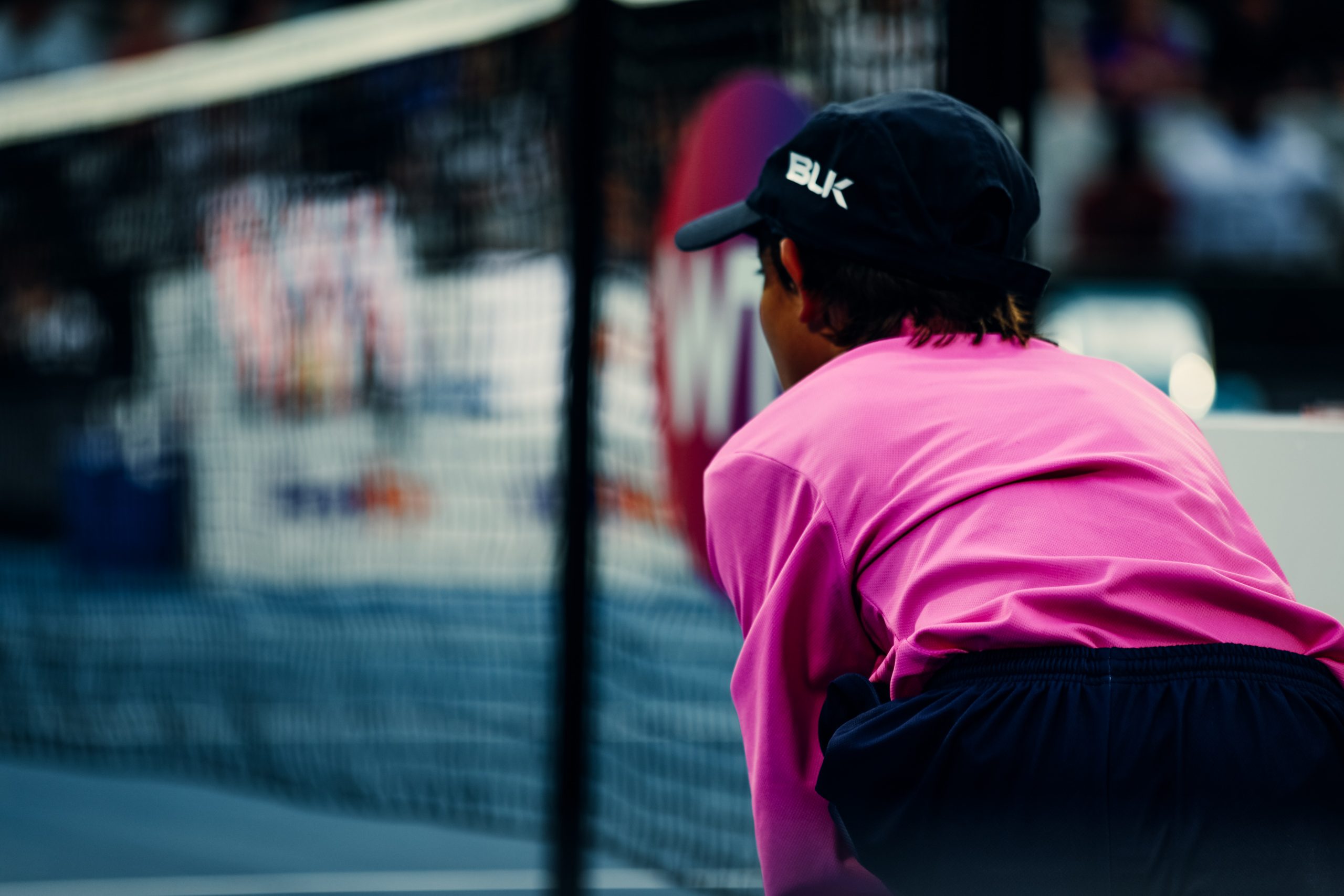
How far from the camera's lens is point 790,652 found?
1.30 m

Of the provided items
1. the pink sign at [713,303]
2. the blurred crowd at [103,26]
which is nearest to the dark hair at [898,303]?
the pink sign at [713,303]

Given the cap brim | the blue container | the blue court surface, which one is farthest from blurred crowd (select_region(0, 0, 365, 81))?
the cap brim

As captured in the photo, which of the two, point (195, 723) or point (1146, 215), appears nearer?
point (195, 723)

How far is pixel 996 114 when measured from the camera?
2.10m

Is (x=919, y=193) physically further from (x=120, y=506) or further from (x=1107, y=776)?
(x=120, y=506)

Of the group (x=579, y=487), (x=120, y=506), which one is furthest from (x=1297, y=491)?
(x=120, y=506)

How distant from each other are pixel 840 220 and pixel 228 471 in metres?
4.70

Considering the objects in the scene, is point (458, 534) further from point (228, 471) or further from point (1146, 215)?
point (1146, 215)

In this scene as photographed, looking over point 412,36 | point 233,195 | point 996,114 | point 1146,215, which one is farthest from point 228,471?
point 1146,215

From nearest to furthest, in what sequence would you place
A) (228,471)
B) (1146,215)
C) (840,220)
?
(840,220)
(228,471)
(1146,215)

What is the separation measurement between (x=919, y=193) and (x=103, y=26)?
11169 mm

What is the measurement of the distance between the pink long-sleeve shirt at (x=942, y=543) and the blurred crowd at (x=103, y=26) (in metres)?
10.0

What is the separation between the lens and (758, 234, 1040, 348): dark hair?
1.43 meters

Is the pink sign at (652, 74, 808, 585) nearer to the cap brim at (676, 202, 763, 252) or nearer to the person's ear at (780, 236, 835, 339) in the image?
the cap brim at (676, 202, 763, 252)
